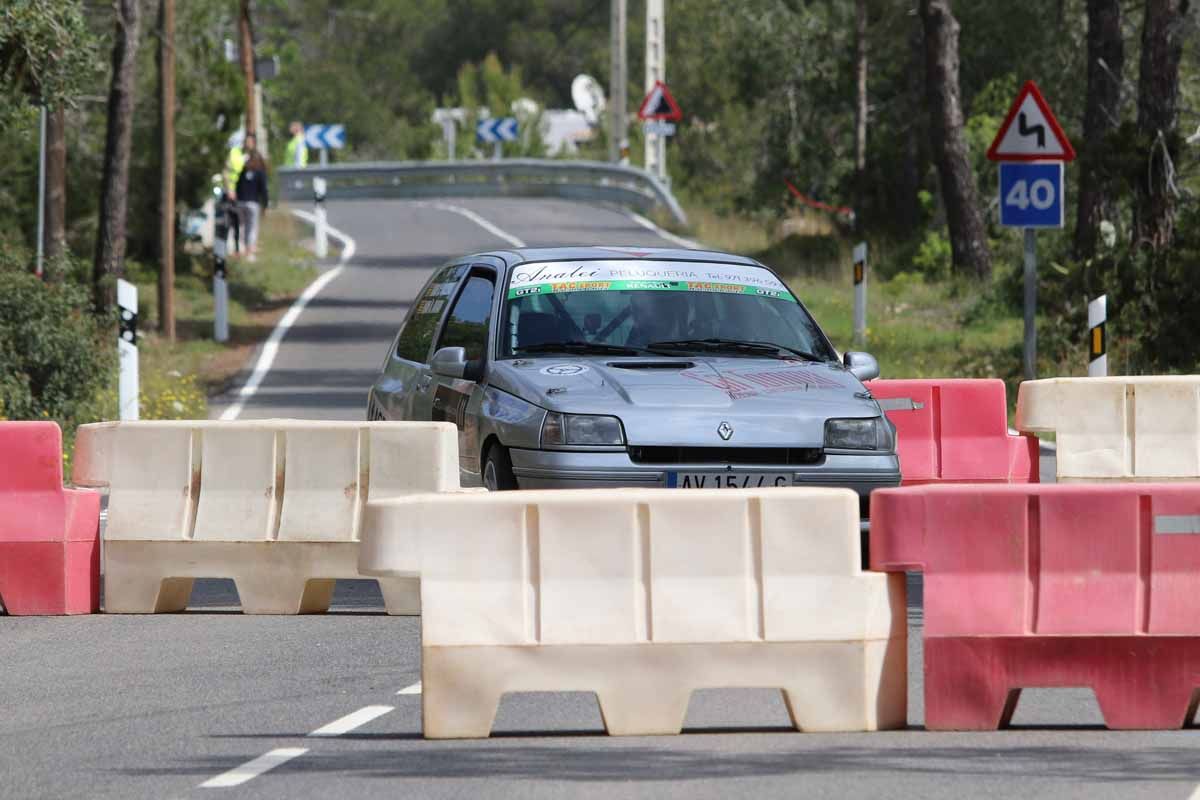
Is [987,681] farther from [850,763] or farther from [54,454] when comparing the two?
[54,454]

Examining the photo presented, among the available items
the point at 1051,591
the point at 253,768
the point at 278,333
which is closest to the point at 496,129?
the point at 278,333

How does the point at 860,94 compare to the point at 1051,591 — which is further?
the point at 860,94

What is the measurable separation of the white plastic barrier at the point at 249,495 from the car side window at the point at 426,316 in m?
1.81

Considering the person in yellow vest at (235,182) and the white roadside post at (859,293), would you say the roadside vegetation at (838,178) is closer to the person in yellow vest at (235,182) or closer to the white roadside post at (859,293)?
the white roadside post at (859,293)

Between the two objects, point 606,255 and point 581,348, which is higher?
point 606,255

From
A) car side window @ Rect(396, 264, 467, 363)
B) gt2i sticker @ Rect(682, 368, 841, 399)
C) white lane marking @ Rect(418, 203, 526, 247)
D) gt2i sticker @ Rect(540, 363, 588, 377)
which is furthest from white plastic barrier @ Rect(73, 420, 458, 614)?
white lane marking @ Rect(418, 203, 526, 247)

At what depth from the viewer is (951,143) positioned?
2988 cm

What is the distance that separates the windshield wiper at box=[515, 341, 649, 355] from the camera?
445 inches

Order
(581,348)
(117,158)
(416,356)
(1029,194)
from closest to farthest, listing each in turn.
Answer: (581,348)
(416,356)
(1029,194)
(117,158)

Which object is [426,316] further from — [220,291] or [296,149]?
[296,149]

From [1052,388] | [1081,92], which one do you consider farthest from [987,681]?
[1081,92]

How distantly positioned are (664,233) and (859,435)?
31.6 m

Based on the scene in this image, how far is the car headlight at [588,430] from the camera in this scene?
33.8 feet

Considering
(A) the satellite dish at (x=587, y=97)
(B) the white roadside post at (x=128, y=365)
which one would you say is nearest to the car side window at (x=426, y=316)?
(B) the white roadside post at (x=128, y=365)
